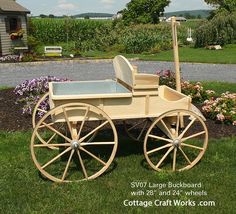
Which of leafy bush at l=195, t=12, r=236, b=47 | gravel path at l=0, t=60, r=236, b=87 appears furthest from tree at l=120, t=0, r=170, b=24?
gravel path at l=0, t=60, r=236, b=87

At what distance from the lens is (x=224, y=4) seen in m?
42.1

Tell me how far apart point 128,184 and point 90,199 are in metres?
0.55

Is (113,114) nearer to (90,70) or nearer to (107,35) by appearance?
(90,70)

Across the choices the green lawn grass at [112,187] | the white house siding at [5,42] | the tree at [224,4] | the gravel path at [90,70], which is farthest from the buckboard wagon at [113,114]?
the tree at [224,4]

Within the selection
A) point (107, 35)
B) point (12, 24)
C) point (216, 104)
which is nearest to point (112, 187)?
point (216, 104)

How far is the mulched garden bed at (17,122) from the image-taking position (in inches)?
249

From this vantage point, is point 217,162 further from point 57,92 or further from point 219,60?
point 219,60

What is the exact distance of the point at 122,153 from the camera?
542 centimetres

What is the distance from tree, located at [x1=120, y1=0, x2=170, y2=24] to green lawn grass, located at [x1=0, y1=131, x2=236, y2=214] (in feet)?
151

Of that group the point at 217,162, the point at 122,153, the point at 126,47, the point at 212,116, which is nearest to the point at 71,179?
the point at 122,153

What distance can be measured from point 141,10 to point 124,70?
154 feet

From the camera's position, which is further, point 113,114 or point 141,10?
point 141,10

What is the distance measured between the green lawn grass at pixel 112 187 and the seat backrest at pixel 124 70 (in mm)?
1104

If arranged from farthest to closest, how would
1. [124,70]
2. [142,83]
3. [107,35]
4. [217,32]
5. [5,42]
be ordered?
[107,35] → [217,32] → [5,42] → [124,70] → [142,83]
